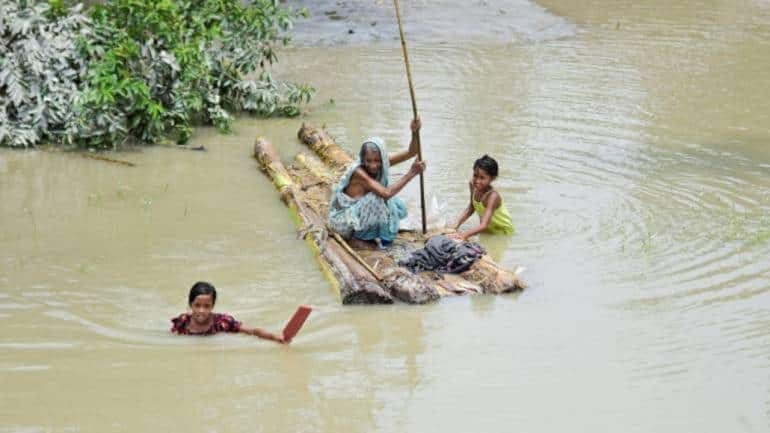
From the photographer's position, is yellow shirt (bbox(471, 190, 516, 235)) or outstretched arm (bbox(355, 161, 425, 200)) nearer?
outstretched arm (bbox(355, 161, 425, 200))

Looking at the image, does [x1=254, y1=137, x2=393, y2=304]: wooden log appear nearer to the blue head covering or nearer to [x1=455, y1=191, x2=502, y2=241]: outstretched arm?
the blue head covering

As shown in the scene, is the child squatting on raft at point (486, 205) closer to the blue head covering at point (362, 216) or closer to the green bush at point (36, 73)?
the blue head covering at point (362, 216)

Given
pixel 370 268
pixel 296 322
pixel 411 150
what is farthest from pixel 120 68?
pixel 296 322

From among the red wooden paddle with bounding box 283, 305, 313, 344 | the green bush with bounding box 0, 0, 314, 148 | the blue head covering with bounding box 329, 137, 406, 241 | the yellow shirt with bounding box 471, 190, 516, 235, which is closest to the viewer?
the red wooden paddle with bounding box 283, 305, 313, 344

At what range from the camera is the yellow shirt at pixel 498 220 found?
806cm

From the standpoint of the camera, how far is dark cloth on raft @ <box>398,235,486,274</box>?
7098 millimetres

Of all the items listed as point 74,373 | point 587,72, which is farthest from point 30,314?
point 587,72

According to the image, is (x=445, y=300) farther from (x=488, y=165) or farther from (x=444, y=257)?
(x=488, y=165)

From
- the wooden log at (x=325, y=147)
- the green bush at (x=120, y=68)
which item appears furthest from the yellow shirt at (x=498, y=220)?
the green bush at (x=120, y=68)

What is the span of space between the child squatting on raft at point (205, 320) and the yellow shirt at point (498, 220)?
2569mm

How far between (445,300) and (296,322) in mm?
1202

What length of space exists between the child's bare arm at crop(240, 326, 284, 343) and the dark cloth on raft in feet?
4.65

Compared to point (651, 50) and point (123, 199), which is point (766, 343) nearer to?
point (123, 199)

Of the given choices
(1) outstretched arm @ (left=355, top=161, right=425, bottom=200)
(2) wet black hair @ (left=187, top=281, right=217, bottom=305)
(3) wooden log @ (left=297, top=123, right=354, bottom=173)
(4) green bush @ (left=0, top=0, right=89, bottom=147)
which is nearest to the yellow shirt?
(1) outstretched arm @ (left=355, top=161, right=425, bottom=200)
